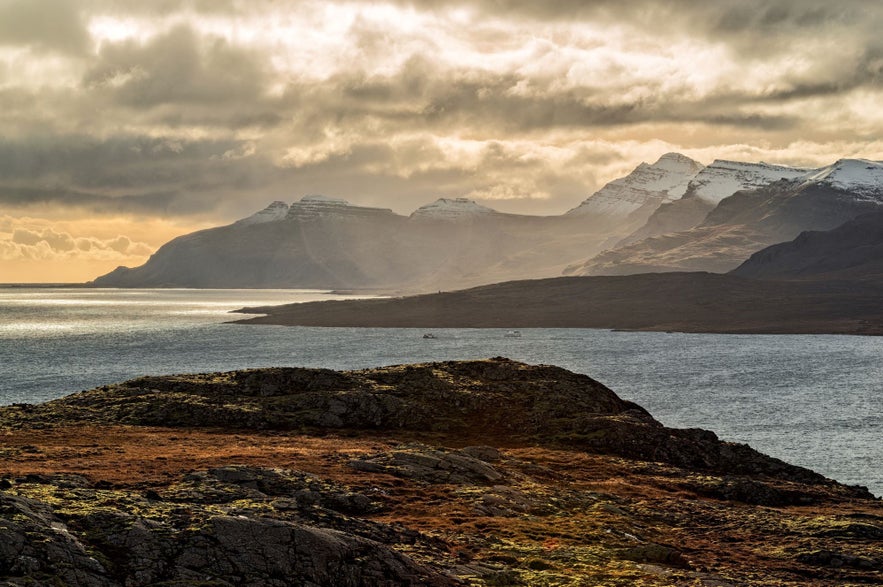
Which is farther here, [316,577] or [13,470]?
[13,470]

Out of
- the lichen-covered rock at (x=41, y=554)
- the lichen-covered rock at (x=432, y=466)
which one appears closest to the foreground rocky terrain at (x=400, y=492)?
the lichen-covered rock at (x=41, y=554)

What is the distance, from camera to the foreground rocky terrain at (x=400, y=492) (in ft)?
85.8

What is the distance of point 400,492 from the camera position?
42.9 meters

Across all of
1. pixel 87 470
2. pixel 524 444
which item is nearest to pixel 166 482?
pixel 87 470

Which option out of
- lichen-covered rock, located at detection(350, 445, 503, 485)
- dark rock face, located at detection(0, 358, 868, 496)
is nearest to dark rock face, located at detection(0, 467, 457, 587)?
lichen-covered rock, located at detection(350, 445, 503, 485)

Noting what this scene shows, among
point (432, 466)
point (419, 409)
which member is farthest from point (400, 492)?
point (419, 409)

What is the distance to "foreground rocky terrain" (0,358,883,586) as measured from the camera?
2614 centimetres

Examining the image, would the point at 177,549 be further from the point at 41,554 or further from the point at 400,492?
the point at 400,492

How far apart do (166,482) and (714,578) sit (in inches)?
978

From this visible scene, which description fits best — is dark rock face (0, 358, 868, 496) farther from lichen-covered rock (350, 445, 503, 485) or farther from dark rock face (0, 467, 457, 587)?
dark rock face (0, 467, 457, 587)

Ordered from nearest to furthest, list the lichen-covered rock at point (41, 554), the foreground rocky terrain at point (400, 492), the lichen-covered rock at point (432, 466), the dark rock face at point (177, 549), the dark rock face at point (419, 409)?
the lichen-covered rock at point (41, 554)
the dark rock face at point (177, 549)
the foreground rocky terrain at point (400, 492)
the lichen-covered rock at point (432, 466)
the dark rock face at point (419, 409)

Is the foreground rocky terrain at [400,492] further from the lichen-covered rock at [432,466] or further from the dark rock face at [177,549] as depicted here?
the lichen-covered rock at [432,466]

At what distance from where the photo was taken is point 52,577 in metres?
22.5

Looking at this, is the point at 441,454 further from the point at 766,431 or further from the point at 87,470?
the point at 766,431
